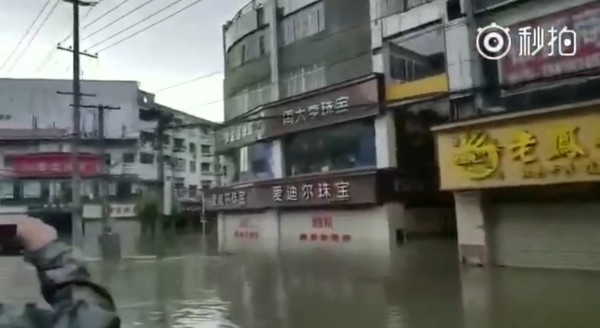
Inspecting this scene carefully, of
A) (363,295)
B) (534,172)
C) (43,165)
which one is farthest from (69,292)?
(43,165)

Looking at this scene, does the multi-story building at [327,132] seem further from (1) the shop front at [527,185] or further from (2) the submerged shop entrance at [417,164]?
(1) the shop front at [527,185]

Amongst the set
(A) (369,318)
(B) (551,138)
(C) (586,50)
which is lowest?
(A) (369,318)

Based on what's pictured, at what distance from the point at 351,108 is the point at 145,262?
8935 millimetres

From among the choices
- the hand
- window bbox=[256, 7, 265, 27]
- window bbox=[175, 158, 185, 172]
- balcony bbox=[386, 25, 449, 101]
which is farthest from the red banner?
the hand

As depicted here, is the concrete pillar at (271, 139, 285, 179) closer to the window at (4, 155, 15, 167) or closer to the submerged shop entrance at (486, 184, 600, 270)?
the submerged shop entrance at (486, 184, 600, 270)

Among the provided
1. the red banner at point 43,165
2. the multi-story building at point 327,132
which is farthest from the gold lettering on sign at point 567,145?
the red banner at point 43,165

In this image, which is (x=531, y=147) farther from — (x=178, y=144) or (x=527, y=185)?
(x=178, y=144)

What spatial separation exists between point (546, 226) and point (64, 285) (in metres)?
14.3

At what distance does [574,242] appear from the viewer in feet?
46.9

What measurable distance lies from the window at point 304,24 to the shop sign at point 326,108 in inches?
93.7

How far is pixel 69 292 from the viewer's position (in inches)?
70.5

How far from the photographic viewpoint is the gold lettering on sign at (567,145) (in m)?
13.2

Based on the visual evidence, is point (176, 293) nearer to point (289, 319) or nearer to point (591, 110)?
point (289, 319)

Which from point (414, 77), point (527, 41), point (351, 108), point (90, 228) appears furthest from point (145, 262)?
point (90, 228)
